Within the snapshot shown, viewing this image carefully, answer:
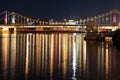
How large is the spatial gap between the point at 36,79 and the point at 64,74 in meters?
1.95

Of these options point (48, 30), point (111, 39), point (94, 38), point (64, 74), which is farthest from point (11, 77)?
point (48, 30)

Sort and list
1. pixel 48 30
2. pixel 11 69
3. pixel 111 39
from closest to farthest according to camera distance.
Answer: pixel 11 69, pixel 111 39, pixel 48 30

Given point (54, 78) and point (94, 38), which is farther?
point (94, 38)

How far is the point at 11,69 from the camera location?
17.7 metres

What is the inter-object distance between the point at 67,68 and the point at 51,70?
1.28 meters

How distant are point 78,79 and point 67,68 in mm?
3866

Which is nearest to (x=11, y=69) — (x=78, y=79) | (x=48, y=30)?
(x=78, y=79)

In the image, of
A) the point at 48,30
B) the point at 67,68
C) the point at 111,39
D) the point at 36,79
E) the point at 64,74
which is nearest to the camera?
the point at 36,79

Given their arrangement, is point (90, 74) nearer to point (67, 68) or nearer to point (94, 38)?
point (67, 68)

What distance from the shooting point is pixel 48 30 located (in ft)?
405

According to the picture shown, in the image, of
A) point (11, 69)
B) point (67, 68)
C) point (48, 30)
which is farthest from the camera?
point (48, 30)

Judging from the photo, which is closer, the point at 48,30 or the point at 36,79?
the point at 36,79

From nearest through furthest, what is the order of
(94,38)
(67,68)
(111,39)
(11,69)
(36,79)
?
(36,79) < (11,69) < (67,68) < (111,39) < (94,38)

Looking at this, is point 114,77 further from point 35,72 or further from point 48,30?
point 48,30
